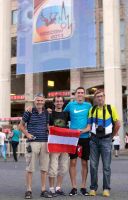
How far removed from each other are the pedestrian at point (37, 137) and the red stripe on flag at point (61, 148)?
0.11m

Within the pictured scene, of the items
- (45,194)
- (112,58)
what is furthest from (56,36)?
(45,194)

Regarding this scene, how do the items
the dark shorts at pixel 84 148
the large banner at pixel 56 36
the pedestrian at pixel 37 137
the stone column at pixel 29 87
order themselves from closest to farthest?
1. the pedestrian at pixel 37 137
2. the dark shorts at pixel 84 148
3. the large banner at pixel 56 36
4. the stone column at pixel 29 87

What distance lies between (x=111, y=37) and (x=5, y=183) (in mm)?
25996

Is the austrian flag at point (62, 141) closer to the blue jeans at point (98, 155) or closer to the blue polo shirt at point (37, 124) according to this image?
the blue polo shirt at point (37, 124)

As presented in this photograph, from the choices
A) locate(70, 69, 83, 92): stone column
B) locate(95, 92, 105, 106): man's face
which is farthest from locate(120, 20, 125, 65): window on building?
locate(95, 92, 105, 106): man's face

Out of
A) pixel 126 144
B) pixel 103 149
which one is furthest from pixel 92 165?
pixel 126 144

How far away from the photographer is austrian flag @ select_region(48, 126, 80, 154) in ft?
27.4

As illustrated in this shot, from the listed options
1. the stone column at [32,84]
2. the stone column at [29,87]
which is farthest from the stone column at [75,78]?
the stone column at [29,87]

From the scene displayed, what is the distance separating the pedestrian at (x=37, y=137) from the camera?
8.22 metres

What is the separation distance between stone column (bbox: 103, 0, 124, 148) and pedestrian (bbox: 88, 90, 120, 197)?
25.8 m

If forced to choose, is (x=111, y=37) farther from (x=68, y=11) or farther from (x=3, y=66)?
(x=3, y=66)

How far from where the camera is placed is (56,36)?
34656 millimetres

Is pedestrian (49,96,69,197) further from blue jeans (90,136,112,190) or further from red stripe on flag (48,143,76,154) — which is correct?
blue jeans (90,136,112,190)

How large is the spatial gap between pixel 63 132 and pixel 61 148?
31 cm
